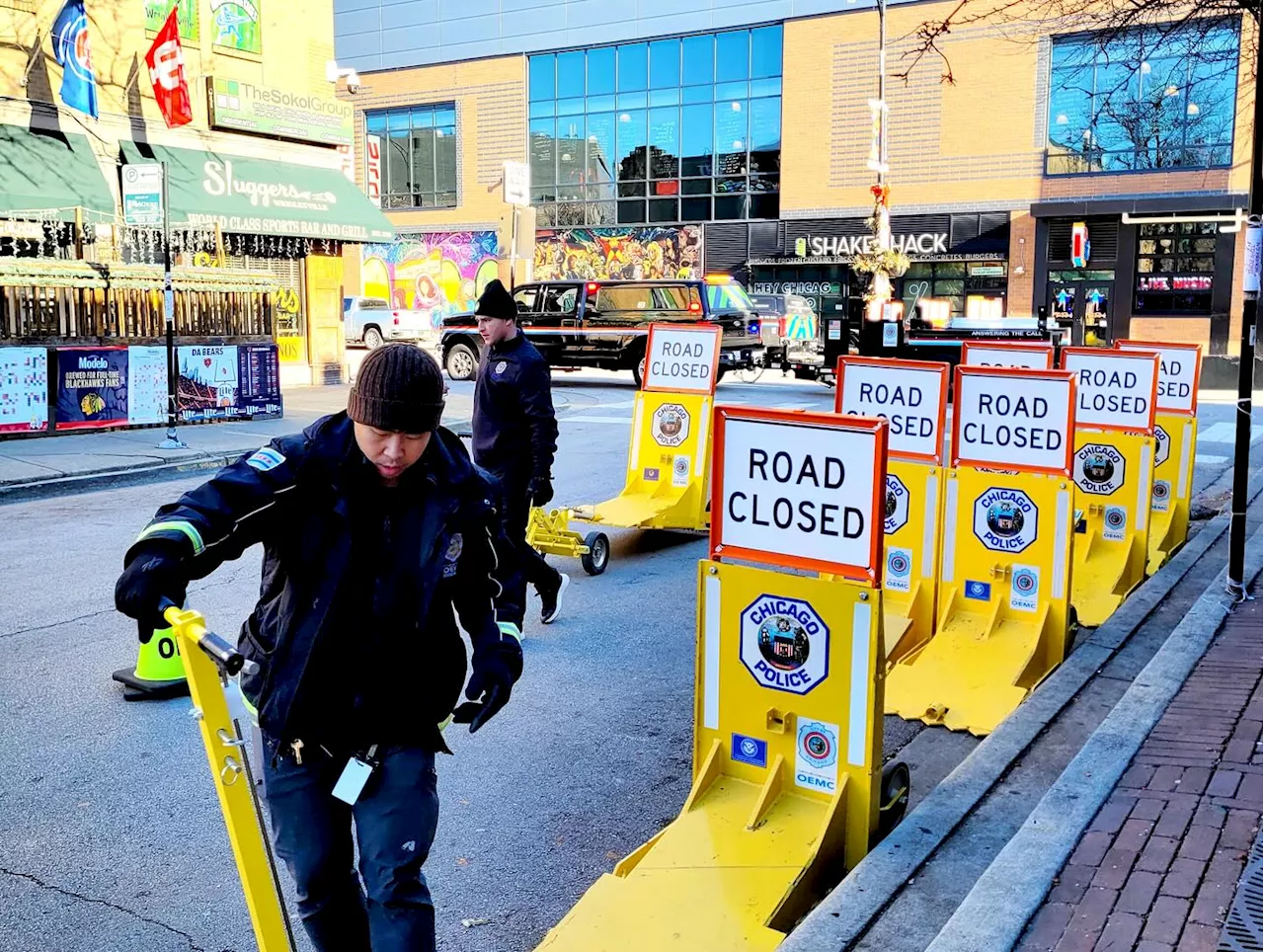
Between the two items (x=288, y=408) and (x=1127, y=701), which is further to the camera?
(x=288, y=408)

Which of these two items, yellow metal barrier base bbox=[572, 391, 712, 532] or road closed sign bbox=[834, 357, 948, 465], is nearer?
road closed sign bbox=[834, 357, 948, 465]

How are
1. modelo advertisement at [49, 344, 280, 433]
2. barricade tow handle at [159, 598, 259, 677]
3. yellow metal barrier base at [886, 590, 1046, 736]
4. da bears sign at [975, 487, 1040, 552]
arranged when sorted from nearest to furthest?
barricade tow handle at [159, 598, 259, 677] < yellow metal barrier base at [886, 590, 1046, 736] < da bears sign at [975, 487, 1040, 552] < modelo advertisement at [49, 344, 280, 433]

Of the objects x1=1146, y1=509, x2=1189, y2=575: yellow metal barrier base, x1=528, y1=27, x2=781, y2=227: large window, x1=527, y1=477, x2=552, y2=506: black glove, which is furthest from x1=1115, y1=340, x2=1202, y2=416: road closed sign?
x1=528, y1=27, x2=781, y2=227: large window

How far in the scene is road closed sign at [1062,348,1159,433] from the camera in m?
8.31

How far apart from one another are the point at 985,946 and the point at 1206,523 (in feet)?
26.4

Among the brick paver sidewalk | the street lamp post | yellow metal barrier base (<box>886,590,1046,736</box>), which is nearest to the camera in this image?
the brick paver sidewalk

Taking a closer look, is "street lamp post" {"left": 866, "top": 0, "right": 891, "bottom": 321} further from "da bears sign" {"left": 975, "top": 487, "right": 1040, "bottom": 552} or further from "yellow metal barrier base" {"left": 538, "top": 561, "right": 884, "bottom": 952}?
"yellow metal barrier base" {"left": 538, "top": 561, "right": 884, "bottom": 952}

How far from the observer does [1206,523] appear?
1029 centimetres

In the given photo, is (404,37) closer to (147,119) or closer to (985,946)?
(147,119)

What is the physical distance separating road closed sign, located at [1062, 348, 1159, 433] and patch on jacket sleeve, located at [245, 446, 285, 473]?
6.80 meters

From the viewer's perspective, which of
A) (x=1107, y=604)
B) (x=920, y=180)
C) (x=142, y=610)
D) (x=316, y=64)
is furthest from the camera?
(x=920, y=180)

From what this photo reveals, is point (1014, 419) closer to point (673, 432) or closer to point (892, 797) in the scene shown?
point (892, 797)

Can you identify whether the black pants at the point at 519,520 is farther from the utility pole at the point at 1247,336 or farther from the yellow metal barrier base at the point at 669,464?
the utility pole at the point at 1247,336

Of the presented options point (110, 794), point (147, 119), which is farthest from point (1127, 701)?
point (147, 119)
